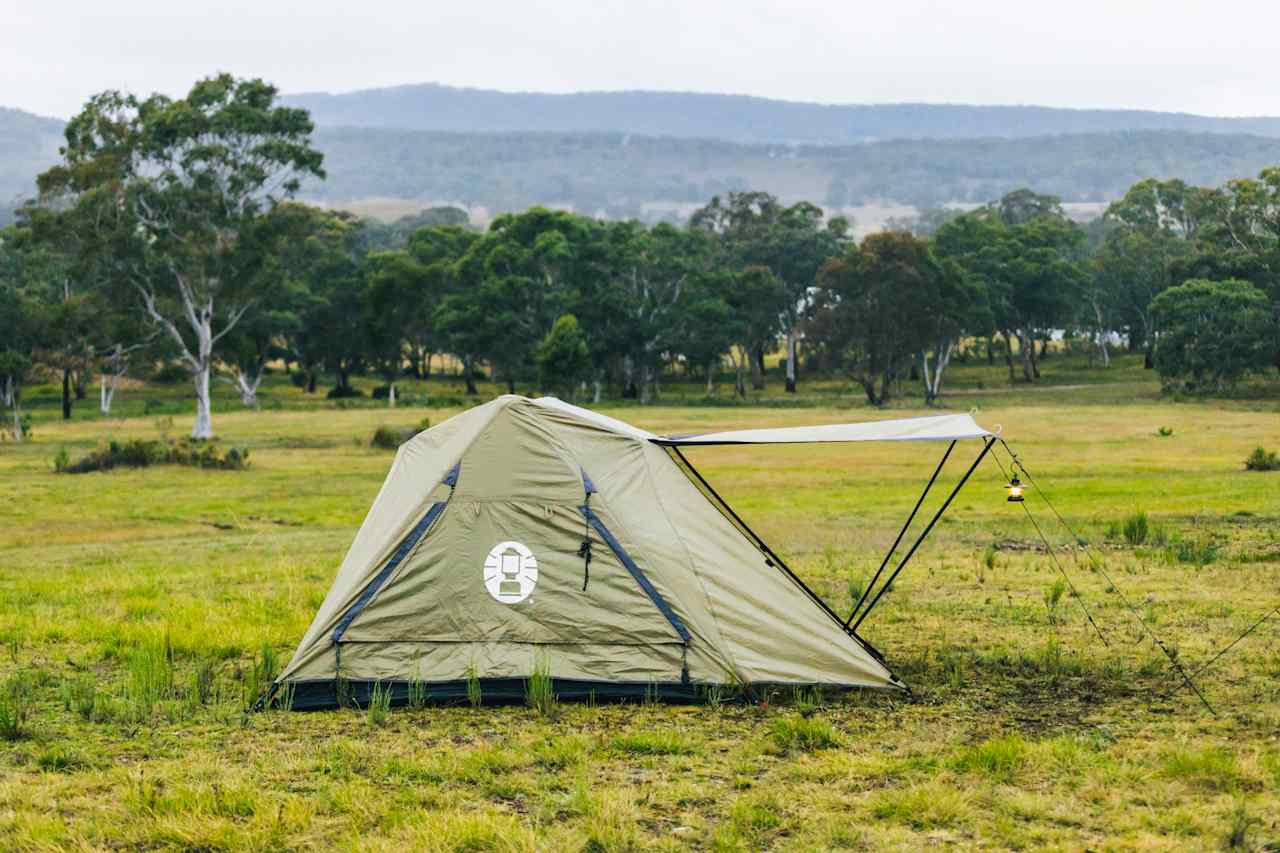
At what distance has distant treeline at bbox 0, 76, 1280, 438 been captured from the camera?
178ft

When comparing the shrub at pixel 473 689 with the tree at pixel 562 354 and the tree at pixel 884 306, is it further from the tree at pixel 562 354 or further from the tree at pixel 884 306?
the tree at pixel 884 306

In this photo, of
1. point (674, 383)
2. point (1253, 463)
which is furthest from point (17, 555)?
point (674, 383)

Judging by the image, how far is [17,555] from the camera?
2361 centimetres

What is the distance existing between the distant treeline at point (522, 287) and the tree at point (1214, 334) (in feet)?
0.47

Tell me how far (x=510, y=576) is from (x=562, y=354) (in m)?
65.6

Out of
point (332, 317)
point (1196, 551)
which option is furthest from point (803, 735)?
point (332, 317)

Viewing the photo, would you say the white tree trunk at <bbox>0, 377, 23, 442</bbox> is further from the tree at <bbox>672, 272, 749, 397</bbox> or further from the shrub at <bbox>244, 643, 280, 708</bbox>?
the shrub at <bbox>244, 643, 280, 708</bbox>

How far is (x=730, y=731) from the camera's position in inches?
402

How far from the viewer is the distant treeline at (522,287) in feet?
178

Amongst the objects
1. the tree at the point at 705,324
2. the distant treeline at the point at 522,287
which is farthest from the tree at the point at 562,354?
the tree at the point at 705,324

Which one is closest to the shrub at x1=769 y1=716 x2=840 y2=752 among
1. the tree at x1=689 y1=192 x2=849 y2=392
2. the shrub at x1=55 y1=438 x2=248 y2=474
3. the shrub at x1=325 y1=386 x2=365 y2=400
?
the shrub at x1=55 y1=438 x2=248 y2=474

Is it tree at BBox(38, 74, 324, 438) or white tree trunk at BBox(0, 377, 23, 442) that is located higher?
tree at BBox(38, 74, 324, 438)

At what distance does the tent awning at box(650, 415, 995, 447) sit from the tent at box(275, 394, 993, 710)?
0.09 feet

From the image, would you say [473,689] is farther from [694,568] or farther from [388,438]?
[388,438]
